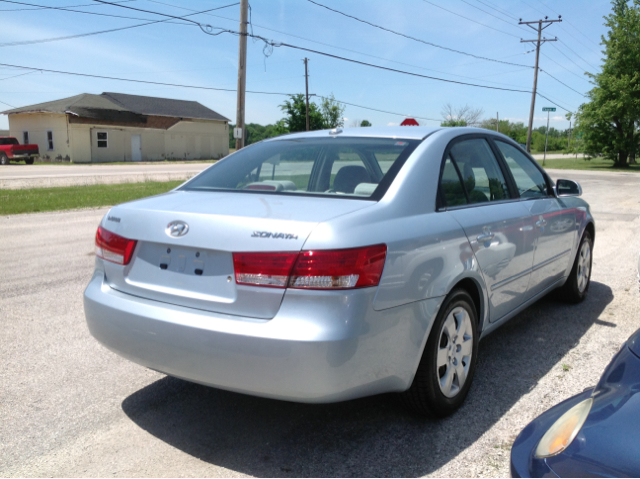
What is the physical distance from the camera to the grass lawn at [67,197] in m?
12.8

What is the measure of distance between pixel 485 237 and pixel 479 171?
606 millimetres

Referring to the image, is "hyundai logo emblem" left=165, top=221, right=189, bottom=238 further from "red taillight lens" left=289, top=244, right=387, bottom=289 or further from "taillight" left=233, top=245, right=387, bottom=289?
"red taillight lens" left=289, top=244, right=387, bottom=289

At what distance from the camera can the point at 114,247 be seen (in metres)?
3.00

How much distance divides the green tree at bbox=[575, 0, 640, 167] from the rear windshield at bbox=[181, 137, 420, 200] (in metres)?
48.5

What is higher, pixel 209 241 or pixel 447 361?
pixel 209 241

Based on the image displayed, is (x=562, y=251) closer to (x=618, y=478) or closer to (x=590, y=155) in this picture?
(x=618, y=478)

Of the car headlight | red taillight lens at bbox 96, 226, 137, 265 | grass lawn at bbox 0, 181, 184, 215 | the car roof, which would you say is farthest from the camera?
grass lawn at bbox 0, 181, 184, 215

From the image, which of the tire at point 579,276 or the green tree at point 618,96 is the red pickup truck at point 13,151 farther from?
the green tree at point 618,96

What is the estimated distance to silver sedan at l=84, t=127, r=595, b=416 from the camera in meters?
2.46

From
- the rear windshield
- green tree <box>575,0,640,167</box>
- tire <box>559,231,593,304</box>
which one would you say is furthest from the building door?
the rear windshield

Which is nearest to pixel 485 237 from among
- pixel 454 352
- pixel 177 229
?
pixel 454 352

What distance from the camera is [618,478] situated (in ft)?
4.67

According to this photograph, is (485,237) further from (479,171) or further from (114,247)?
(114,247)

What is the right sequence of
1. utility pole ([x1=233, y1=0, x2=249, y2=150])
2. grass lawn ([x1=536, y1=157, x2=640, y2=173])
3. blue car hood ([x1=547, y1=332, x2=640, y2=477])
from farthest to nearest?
grass lawn ([x1=536, y1=157, x2=640, y2=173]) < utility pole ([x1=233, y1=0, x2=249, y2=150]) < blue car hood ([x1=547, y1=332, x2=640, y2=477])
